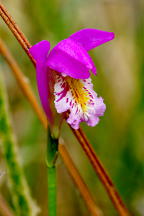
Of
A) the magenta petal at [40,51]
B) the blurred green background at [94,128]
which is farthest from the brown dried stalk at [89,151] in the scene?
the blurred green background at [94,128]

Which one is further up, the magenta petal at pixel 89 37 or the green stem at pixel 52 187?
the magenta petal at pixel 89 37

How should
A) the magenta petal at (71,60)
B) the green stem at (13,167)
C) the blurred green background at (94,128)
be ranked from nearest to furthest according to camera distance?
1. the magenta petal at (71,60)
2. the green stem at (13,167)
3. the blurred green background at (94,128)

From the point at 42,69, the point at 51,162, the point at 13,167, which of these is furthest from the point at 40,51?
the point at 13,167

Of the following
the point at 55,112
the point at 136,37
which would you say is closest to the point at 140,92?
the point at 136,37

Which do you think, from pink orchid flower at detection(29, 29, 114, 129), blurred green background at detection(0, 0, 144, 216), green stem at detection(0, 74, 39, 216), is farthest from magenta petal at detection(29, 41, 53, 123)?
blurred green background at detection(0, 0, 144, 216)

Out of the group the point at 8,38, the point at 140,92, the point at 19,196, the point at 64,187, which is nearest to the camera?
the point at 19,196

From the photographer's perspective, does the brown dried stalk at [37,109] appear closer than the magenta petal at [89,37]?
No

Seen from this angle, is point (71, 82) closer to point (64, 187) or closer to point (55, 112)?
point (55, 112)

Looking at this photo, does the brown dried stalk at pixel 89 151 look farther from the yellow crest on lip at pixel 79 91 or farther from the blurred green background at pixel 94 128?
the blurred green background at pixel 94 128
